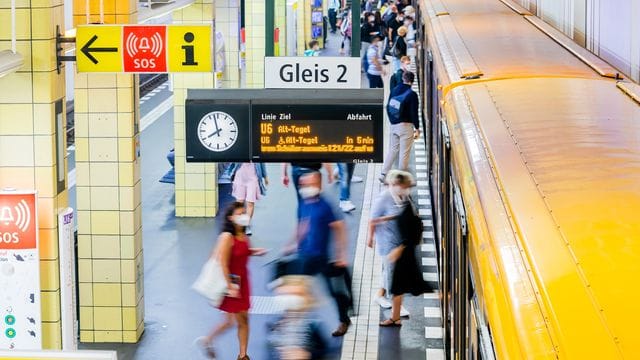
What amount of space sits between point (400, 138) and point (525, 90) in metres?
11.0

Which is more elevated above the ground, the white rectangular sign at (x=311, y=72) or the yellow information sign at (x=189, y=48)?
the yellow information sign at (x=189, y=48)

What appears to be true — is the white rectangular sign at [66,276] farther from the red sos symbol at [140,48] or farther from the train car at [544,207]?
the train car at [544,207]

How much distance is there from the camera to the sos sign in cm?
840

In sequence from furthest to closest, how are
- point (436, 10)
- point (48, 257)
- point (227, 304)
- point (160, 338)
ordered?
point (436, 10), point (160, 338), point (227, 304), point (48, 257)

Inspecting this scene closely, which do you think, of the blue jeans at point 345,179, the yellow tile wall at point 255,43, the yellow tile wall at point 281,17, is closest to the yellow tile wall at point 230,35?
the blue jeans at point 345,179

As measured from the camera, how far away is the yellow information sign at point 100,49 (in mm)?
9789

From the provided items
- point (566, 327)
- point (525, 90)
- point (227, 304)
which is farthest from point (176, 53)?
point (566, 327)

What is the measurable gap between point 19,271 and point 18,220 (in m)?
0.38

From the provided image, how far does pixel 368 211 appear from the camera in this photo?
16.9m

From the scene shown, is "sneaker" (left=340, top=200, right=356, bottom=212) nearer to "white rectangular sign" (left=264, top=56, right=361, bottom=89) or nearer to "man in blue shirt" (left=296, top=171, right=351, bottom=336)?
"white rectangular sign" (left=264, top=56, right=361, bottom=89)

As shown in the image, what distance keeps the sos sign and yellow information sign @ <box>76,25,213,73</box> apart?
1683 millimetres

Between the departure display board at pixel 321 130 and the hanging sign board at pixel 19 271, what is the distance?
107 inches

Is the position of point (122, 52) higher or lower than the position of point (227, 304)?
higher

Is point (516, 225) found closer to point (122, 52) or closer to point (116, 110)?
point (122, 52)
